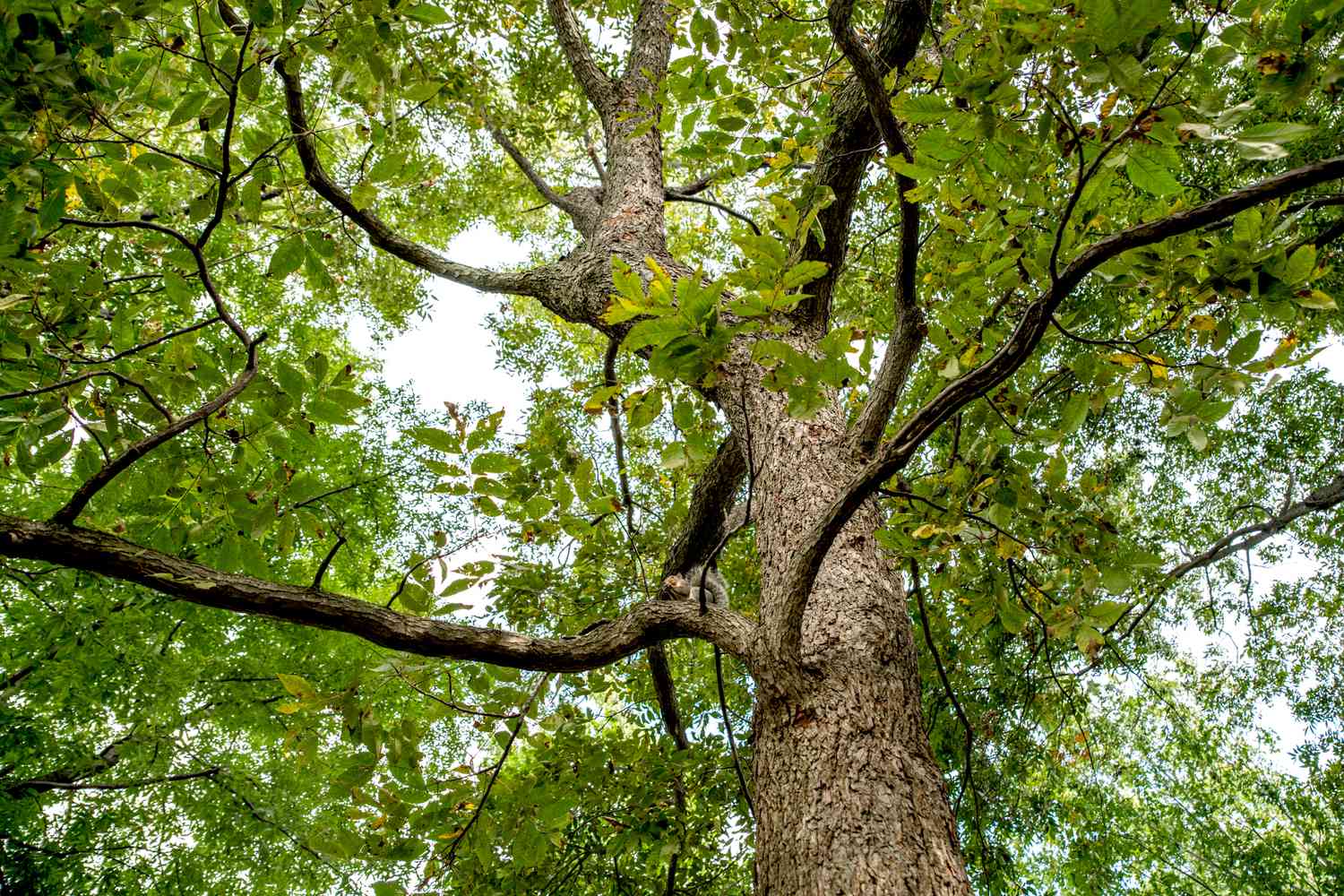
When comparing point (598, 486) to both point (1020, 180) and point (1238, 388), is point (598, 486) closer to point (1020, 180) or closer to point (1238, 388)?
point (1020, 180)

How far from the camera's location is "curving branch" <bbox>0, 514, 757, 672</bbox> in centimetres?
141

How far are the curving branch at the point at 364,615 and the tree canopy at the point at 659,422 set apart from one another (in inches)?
0.5

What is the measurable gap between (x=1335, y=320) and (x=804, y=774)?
5048mm

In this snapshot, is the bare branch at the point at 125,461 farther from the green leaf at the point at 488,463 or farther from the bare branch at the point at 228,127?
the green leaf at the point at 488,463

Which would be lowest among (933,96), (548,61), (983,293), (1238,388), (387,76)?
(1238,388)

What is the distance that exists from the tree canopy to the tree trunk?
0.11m

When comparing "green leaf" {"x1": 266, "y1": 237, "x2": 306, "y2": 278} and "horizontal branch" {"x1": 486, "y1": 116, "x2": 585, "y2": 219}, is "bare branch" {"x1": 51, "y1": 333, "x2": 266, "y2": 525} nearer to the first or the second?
"green leaf" {"x1": 266, "y1": 237, "x2": 306, "y2": 278}

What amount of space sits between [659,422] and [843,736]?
490 cm

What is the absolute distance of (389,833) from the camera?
1.88 meters

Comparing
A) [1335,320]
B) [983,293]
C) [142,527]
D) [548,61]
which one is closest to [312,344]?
[548,61]

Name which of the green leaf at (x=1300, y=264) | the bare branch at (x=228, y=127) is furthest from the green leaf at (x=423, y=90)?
the green leaf at (x=1300, y=264)

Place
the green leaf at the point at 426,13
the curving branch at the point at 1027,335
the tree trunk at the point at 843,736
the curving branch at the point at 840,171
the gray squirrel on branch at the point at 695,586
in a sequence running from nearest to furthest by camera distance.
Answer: the curving branch at the point at 1027,335, the tree trunk at the point at 843,736, the green leaf at the point at 426,13, the gray squirrel on branch at the point at 695,586, the curving branch at the point at 840,171

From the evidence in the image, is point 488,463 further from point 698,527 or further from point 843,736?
point 698,527

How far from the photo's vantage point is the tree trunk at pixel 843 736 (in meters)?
1.32
